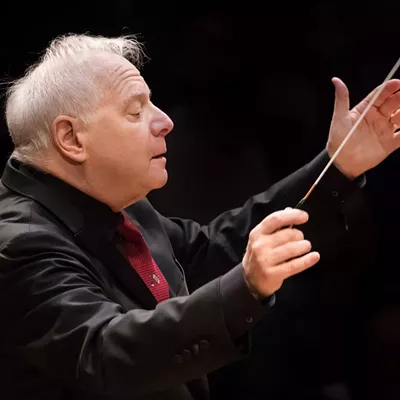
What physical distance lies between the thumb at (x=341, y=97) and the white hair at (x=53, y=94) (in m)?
0.36

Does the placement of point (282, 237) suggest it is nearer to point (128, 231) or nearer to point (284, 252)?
point (284, 252)

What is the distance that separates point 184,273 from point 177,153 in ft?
1.13

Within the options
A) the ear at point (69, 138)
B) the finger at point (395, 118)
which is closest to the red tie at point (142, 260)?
the ear at point (69, 138)

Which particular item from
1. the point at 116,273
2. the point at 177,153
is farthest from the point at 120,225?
the point at 177,153

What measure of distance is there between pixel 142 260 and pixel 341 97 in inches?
15.6

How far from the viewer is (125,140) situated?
3.95 ft

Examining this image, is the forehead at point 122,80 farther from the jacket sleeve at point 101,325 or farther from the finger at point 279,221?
the finger at point 279,221

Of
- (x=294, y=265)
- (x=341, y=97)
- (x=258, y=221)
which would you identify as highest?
(x=341, y=97)

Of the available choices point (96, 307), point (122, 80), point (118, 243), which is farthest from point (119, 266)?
point (122, 80)

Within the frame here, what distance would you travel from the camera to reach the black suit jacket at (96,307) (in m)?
0.96

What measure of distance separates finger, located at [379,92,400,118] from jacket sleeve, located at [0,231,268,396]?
46 cm

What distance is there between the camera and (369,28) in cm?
158

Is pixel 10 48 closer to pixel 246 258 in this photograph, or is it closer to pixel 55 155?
pixel 55 155

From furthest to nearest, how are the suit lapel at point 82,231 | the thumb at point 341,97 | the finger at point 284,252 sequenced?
the thumb at point 341,97, the suit lapel at point 82,231, the finger at point 284,252
